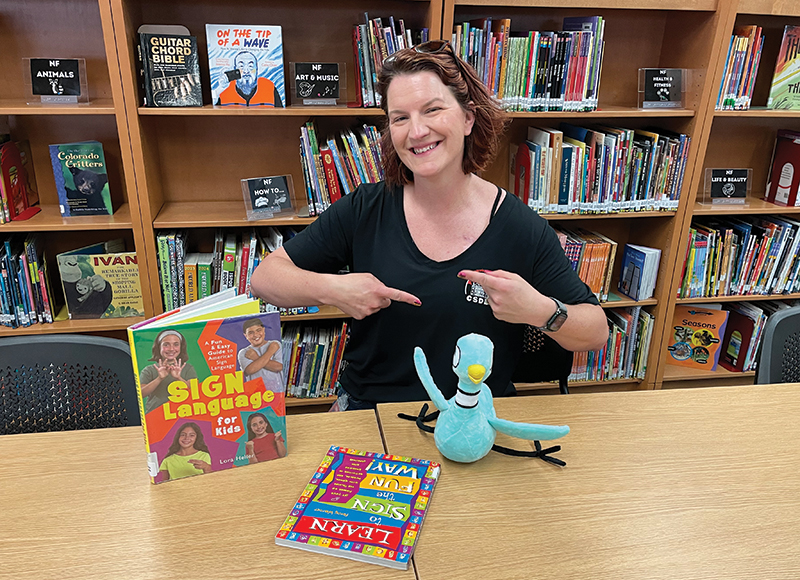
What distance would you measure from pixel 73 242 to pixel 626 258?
2394 millimetres

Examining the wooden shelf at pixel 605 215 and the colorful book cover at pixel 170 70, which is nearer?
the colorful book cover at pixel 170 70

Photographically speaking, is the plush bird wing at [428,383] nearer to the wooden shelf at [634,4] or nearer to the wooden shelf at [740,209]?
the wooden shelf at [634,4]

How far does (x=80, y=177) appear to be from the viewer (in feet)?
7.07

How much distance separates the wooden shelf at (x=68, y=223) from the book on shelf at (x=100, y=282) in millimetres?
120

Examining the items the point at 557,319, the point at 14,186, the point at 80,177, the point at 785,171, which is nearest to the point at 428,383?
the point at 557,319

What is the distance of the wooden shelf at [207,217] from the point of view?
2158 millimetres

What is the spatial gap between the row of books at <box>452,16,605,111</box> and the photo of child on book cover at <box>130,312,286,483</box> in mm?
1565

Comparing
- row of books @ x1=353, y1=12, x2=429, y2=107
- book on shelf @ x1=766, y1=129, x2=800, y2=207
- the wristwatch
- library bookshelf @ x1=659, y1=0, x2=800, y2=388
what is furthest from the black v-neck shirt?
book on shelf @ x1=766, y1=129, x2=800, y2=207

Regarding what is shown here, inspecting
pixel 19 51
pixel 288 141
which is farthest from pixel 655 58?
pixel 19 51

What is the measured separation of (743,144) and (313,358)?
2206 mm

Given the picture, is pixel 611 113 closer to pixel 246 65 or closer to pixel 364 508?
pixel 246 65

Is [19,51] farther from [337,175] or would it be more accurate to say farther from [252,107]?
[337,175]

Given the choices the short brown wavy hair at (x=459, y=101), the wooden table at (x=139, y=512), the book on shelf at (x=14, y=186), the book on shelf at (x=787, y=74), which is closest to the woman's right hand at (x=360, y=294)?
the wooden table at (x=139, y=512)

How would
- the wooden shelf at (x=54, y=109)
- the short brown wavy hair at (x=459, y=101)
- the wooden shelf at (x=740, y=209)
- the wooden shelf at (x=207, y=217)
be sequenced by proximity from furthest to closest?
the wooden shelf at (x=740, y=209) < the wooden shelf at (x=207, y=217) < the wooden shelf at (x=54, y=109) < the short brown wavy hair at (x=459, y=101)
